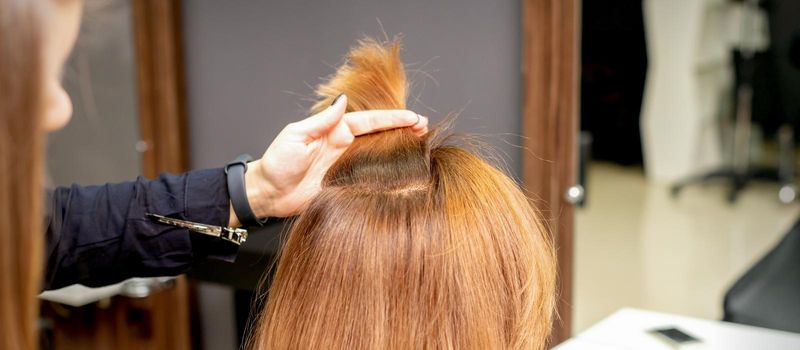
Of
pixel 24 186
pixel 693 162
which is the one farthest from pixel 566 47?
pixel 24 186

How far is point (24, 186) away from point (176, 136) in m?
2.51

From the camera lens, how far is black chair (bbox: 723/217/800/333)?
2104 mm

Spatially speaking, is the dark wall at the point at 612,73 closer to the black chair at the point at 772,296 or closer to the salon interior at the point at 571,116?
the salon interior at the point at 571,116

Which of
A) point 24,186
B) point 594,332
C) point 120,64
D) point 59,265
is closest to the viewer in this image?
point 24,186

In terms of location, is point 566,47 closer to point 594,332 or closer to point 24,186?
point 594,332

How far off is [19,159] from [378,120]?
2.25 ft

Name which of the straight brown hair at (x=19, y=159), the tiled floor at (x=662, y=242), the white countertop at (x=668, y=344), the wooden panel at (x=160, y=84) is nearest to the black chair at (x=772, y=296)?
the tiled floor at (x=662, y=242)

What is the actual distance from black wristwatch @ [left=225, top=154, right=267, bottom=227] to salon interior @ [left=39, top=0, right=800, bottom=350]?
740 mm

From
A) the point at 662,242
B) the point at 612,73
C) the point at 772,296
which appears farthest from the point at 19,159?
the point at 662,242

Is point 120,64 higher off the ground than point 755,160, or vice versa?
point 120,64

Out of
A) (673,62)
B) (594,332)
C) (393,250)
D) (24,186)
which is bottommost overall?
(594,332)

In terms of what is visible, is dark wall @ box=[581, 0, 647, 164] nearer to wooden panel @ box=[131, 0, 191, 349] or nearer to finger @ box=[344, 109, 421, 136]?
finger @ box=[344, 109, 421, 136]

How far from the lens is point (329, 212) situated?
1029 mm

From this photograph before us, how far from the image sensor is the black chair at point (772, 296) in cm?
210
